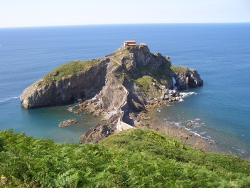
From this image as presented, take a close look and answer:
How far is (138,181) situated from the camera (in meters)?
11.3

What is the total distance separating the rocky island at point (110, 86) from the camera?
62531 mm

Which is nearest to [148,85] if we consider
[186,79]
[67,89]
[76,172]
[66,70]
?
[186,79]

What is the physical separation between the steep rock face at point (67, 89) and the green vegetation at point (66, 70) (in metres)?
1.32

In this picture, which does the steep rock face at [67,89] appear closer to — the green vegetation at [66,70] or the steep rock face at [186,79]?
the green vegetation at [66,70]

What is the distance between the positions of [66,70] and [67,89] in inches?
235

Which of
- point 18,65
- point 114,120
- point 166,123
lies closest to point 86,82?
point 114,120

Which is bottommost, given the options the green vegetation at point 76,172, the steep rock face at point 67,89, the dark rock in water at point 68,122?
the dark rock in water at point 68,122

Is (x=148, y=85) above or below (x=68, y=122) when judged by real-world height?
above

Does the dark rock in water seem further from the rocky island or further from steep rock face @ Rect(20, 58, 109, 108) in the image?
steep rock face @ Rect(20, 58, 109, 108)

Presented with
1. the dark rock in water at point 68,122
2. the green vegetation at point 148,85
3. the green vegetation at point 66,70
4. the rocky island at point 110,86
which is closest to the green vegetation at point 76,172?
the dark rock in water at point 68,122

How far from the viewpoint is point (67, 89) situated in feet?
226

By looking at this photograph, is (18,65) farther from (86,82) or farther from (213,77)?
(213,77)

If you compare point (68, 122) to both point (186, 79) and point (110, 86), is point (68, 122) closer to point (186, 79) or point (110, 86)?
point (110, 86)

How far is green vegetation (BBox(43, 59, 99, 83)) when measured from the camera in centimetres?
6901
